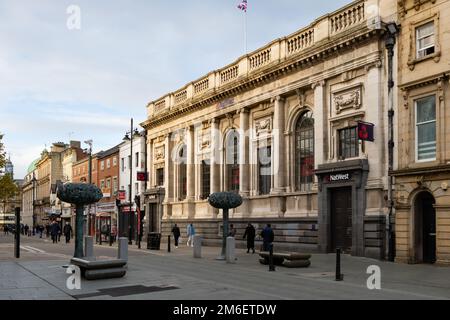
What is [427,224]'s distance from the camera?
75.0 ft

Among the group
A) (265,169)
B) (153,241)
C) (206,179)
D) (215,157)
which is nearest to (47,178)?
(206,179)

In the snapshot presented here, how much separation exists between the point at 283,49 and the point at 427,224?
13710 millimetres

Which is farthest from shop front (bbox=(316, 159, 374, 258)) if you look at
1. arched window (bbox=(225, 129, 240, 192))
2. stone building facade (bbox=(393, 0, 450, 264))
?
arched window (bbox=(225, 129, 240, 192))

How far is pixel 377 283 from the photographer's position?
1589cm

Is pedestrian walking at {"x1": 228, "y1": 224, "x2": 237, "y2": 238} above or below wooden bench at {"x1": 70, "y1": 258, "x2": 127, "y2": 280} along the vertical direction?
below

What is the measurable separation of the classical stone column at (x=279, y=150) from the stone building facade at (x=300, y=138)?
55 mm

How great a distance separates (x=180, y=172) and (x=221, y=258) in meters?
20.3

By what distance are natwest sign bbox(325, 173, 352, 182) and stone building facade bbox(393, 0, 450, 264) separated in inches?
115

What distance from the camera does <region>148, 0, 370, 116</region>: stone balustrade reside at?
2730 cm

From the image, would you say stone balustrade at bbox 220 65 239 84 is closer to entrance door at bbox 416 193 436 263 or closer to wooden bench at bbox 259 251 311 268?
entrance door at bbox 416 193 436 263

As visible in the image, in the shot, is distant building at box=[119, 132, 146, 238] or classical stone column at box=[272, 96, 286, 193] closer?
classical stone column at box=[272, 96, 286, 193]
